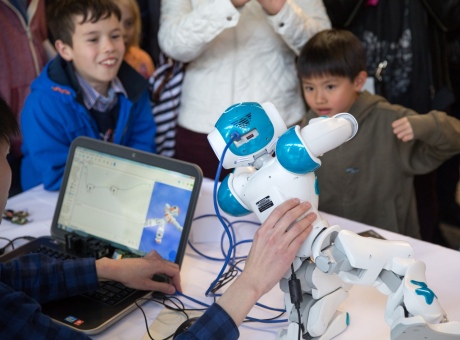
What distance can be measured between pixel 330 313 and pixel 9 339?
1.71ft

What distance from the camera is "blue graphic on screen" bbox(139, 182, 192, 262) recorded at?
1.23 m

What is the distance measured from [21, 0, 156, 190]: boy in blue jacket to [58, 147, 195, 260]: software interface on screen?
0.28 metres

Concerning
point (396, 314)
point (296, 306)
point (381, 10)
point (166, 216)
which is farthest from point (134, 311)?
point (381, 10)

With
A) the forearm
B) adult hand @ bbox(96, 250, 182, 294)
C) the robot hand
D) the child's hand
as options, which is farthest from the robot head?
the child's hand

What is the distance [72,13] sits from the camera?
5.66ft

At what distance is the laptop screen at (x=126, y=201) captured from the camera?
4.06 ft

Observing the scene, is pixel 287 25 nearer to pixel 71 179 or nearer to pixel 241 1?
pixel 241 1

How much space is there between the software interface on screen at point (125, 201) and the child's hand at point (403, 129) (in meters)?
0.63

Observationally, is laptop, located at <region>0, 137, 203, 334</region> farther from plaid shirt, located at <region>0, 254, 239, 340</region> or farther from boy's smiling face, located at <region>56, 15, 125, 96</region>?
boy's smiling face, located at <region>56, 15, 125, 96</region>

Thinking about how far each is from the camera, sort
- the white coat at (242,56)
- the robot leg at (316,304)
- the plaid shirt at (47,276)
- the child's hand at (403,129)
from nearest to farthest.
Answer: the robot leg at (316,304) < the plaid shirt at (47,276) < the child's hand at (403,129) < the white coat at (242,56)

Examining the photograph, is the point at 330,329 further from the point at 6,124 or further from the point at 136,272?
the point at 6,124

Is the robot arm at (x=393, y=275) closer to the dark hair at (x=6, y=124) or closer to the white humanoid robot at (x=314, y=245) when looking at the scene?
the white humanoid robot at (x=314, y=245)

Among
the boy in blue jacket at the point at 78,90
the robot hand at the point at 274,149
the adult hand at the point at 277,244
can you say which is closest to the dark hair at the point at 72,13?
the boy in blue jacket at the point at 78,90

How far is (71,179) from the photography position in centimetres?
138
